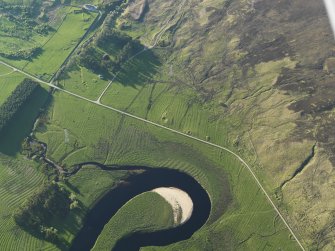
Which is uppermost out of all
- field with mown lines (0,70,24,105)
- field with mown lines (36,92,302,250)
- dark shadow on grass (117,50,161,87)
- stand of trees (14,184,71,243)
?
dark shadow on grass (117,50,161,87)

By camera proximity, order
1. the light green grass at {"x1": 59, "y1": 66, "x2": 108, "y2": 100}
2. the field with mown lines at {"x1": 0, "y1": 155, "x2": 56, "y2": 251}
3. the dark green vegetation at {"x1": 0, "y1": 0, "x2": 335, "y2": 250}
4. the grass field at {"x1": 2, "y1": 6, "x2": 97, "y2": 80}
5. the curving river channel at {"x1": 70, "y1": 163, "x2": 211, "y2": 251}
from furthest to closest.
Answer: the grass field at {"x1": 2, "y1": 6, "x2": 97, "y2": 80} → the light green grass at {"x1": 59, "y1": 66, "x2": 108, "y2": 100} → the dark green vegetation at {"x1": 0, "y1": 0, "x2": 335, "y2": 250} → the curving river channel at {"x1": 70, "y1": 163, "x2": 211, "y2": 251} → the field with mown lines at {"x1": 0, "y1": 155, "x2": 56, "y2": 251}

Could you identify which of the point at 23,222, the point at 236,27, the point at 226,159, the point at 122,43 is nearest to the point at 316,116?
the point at 226,159

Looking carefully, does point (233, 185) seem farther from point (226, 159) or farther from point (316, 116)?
point (316, 116)

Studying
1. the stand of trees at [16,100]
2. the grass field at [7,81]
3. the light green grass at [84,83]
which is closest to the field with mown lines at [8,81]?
the grass field at [7,81]

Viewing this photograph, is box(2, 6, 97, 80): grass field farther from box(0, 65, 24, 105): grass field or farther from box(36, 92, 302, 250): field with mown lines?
box(36, 92, 302, 250): field with mown lines

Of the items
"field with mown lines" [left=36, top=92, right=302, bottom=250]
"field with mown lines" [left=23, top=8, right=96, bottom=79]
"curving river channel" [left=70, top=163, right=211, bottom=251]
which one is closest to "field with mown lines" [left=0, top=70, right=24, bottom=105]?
"field with mown lines" [left=23, top=8, right=96, bottom=79]
